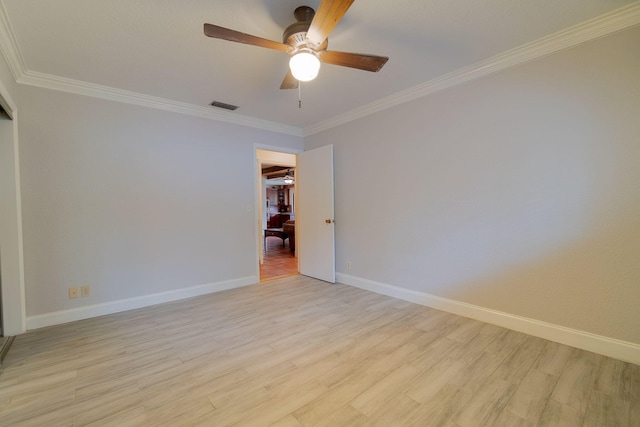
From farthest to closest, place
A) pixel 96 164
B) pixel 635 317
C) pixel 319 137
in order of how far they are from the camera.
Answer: pixel 319 137
pixel 96 164
pixel 635 317

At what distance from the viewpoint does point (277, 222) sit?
1028cm

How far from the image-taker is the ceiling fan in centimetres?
156

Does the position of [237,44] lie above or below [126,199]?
above

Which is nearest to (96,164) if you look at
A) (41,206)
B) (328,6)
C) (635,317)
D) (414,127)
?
(41,206)

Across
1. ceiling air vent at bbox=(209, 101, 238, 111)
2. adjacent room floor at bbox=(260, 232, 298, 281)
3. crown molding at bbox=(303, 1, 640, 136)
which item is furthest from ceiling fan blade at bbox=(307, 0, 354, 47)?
adjacent room floor at bbox=(260, 232, 298, 281)

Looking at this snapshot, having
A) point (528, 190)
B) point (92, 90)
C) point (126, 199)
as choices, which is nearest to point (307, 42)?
point (528, 190)

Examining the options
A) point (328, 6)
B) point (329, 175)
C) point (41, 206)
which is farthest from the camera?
point (329, 175)

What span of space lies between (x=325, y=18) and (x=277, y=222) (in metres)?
9.07

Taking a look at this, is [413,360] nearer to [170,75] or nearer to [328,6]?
[328,6]

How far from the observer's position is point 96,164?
9.52 ft

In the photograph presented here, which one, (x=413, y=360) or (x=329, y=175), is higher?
(x=329, y=175)

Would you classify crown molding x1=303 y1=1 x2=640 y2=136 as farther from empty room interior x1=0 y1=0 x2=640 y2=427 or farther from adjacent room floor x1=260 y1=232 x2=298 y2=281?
adjacent room floor x1=260 y1=232 x2=298 y2=281

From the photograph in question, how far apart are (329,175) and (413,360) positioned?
276 centimetres

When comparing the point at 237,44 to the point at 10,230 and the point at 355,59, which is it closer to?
the point at 355,59
